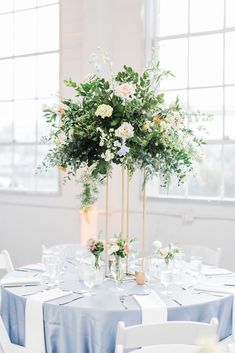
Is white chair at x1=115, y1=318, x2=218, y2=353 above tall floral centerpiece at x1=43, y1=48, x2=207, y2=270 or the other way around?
the other way around

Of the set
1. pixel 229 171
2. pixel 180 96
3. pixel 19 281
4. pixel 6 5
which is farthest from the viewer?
pixel 6 5

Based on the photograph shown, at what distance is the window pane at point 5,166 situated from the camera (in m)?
5.27

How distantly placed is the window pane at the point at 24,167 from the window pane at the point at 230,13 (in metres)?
2.39

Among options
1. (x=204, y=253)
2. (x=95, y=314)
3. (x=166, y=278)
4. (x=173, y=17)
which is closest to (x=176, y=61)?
(x=173, y=17)

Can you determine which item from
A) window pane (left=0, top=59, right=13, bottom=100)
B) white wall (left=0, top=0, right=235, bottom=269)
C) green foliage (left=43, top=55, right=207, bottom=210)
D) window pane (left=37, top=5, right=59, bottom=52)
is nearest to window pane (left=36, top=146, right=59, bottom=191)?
white wall (left=0, top=0, right=235, bottom=269)

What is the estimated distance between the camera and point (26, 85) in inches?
203

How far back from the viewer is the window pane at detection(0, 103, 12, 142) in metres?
5.26

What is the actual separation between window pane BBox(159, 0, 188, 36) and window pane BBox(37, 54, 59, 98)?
1.18 meters

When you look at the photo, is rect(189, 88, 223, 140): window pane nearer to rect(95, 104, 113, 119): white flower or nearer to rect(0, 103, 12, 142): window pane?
rect(95, 104, 113, 119): white flower

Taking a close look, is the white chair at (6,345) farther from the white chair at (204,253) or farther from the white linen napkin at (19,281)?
the white chair at (204,253)

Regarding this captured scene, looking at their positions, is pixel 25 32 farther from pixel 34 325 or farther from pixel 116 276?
pixel 34 325

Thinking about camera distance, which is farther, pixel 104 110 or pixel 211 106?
pixel 211 106

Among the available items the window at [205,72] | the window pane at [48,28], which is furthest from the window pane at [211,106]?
the window pane at [48,28]

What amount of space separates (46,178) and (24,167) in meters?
0.35
